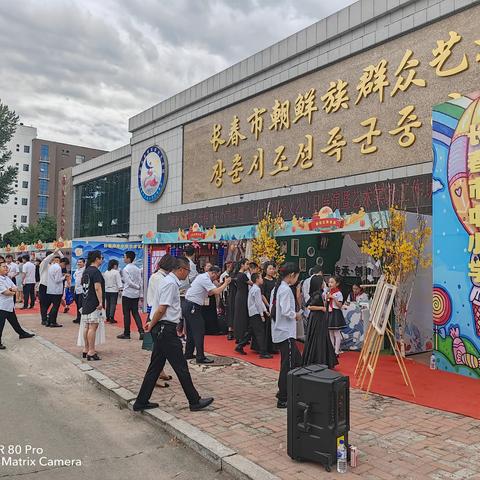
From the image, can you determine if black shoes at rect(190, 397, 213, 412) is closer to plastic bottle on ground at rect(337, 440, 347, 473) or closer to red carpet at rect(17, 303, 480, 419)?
plastic bottle on ground at rect(337, 440, 347, 473)

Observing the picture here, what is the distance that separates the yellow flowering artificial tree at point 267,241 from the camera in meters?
10.6

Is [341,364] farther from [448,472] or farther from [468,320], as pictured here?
[448,472]

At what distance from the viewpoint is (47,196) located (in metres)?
75.4

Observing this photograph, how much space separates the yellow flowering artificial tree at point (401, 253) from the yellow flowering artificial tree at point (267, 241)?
292 centimetres

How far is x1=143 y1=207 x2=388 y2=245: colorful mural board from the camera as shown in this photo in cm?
812

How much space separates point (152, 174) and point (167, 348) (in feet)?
56.0

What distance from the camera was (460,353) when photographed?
7125 mm

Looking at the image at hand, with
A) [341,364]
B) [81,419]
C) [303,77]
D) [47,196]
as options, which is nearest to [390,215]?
[341,364]

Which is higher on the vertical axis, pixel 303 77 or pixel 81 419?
pixel 303 77

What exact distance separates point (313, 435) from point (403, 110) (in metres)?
9.23

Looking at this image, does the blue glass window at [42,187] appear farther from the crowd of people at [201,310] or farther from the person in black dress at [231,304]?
the person in black dress at [231,304]

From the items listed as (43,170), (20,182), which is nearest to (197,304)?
(20,182)

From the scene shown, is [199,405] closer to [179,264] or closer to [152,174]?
[179,264]

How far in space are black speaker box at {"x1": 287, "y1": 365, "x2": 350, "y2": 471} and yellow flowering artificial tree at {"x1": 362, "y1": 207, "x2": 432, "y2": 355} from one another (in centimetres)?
311
